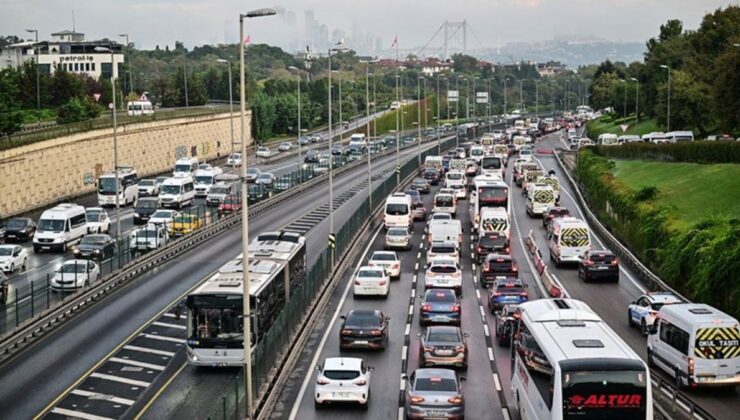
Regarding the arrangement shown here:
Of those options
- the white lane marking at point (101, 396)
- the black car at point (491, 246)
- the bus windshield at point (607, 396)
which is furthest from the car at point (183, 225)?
the bus windshield at point (607, 396)

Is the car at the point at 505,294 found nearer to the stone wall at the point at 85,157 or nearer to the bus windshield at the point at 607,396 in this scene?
the bus windshield at the point at 607,396

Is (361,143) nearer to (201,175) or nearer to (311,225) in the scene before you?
(201,175)

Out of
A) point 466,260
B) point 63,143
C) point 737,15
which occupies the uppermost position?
point 737,15

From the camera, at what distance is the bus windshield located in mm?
21156

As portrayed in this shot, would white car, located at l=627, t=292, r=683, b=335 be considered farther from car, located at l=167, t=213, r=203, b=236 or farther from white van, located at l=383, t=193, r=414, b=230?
car, located at l=167, t=213, r=203, b=236

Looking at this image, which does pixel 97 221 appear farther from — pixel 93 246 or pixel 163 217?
pixel 93 246

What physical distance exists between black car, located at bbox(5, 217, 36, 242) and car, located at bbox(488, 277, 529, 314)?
31.3 m

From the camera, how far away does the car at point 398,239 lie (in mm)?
60062

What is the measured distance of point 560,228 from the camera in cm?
5569

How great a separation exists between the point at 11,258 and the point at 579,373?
37193mm

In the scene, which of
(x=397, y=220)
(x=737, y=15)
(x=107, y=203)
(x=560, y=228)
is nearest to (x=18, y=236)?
(x=107, y=203)

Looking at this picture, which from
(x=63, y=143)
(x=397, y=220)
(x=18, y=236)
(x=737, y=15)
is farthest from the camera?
(x=737, y=15)

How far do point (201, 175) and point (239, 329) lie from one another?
55.4 meters

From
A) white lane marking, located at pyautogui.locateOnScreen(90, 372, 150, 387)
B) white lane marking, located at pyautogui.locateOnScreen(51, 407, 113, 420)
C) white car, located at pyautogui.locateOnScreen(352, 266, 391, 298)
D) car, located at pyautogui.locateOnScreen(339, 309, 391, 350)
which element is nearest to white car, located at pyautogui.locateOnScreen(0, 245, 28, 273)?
white car, located at pyautogui.locateOnScreen(352, 266, 391, 298)
